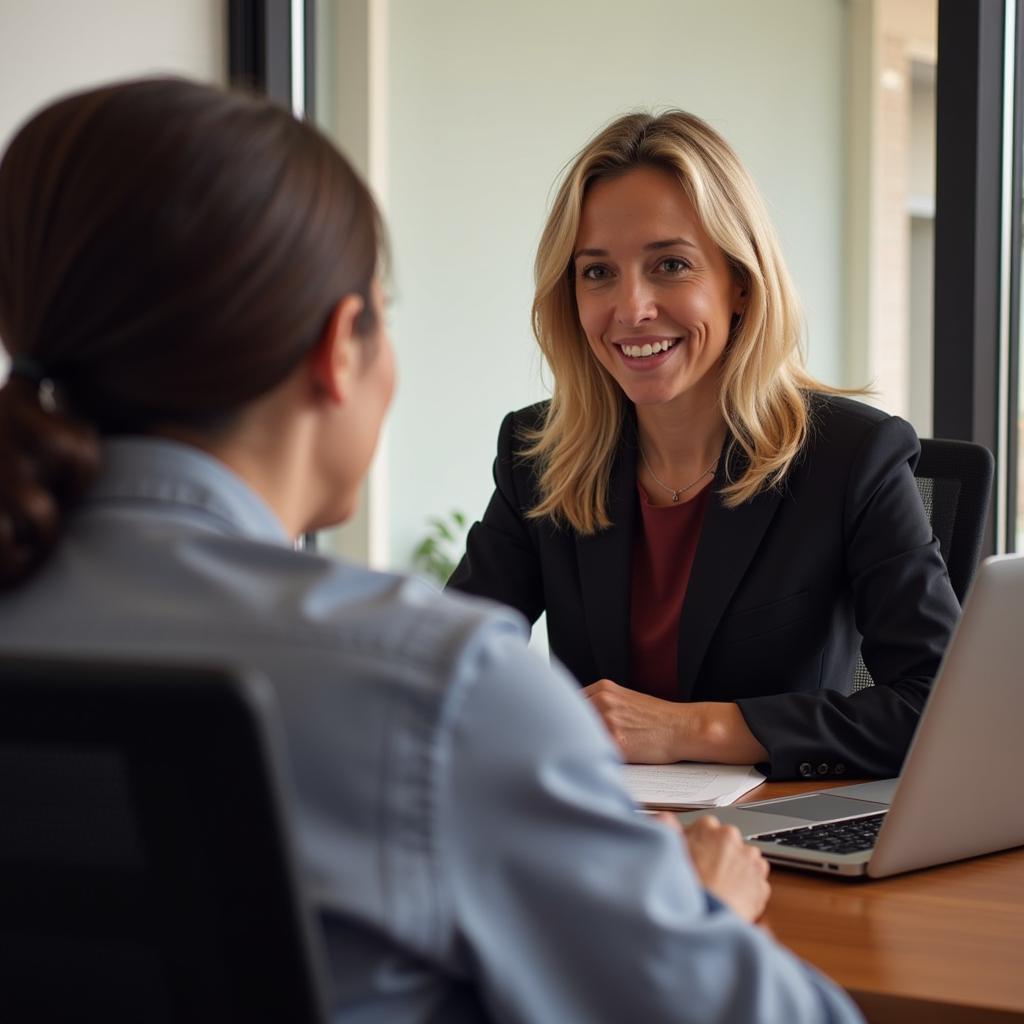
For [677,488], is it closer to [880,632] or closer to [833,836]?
[880,632]

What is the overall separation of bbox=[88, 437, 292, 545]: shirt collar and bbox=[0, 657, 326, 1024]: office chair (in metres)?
0.22

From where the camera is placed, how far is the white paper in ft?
4.80

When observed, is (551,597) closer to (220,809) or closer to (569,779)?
(569,779)

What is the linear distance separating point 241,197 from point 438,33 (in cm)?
327

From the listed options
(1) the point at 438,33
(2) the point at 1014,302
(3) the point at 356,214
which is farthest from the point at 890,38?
(3) the point at 356,214

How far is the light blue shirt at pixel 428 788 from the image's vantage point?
0.67 m

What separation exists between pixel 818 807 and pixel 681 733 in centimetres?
25

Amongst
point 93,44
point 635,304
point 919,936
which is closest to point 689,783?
point 919,936

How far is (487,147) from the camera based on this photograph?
12.5 ft

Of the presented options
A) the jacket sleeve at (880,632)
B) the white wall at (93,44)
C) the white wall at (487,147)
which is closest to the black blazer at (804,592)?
the jacket sleeve at (880,632)

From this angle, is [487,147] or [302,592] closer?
[302,592]

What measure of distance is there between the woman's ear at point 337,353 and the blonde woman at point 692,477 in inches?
36.7

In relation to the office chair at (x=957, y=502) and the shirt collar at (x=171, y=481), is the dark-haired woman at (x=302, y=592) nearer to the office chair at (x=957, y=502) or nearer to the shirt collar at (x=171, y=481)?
the shirt collar at (x=171, y=481)

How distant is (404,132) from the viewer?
3.85 meters
